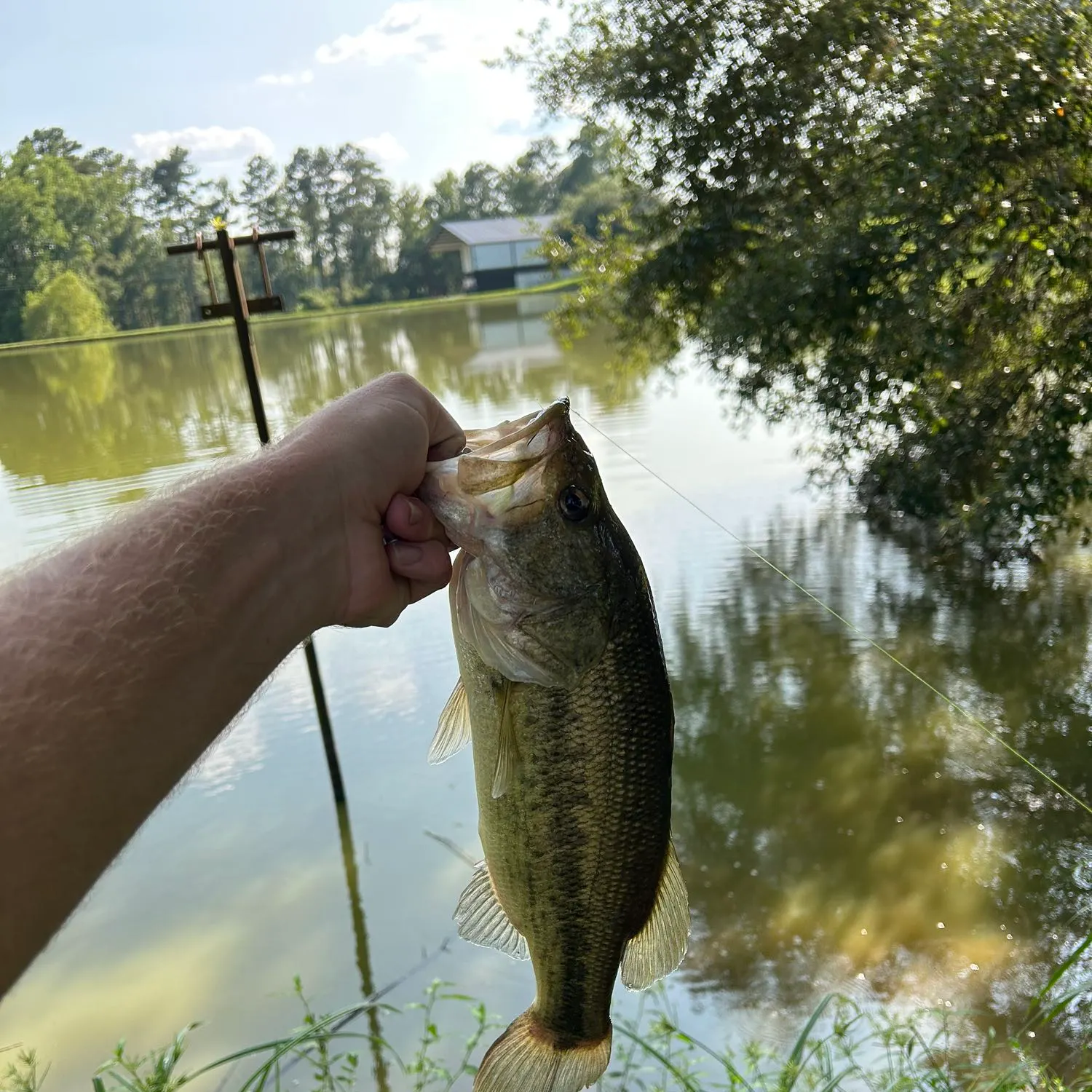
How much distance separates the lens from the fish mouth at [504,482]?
1.35m

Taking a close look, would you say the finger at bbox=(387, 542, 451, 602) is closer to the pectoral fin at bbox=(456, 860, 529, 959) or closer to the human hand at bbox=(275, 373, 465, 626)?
the human hand at bbox=(275, 373, 465, 626)

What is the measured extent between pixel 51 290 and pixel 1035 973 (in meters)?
18.0

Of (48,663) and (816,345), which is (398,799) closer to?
(48,663)

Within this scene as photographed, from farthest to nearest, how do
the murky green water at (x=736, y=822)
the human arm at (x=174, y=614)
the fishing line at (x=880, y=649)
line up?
the murky green water at (x=736, y=822) < the fishing line at (x=880, y=649) < the human arm at (x=174, y=614)

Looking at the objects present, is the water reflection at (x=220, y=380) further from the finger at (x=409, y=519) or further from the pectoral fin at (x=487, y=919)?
the pectoral fin at (x=487, y=919)

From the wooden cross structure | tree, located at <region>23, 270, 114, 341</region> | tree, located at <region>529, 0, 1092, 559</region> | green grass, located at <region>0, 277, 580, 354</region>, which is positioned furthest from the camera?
green grass, located at <region>0, 277, 580, 354</region>

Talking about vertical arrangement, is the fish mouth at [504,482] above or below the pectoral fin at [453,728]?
above

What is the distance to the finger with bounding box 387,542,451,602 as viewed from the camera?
146 cm

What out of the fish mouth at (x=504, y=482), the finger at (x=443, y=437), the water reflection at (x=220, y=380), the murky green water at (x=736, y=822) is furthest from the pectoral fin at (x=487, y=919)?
the water reflection at (x=220, y=380)

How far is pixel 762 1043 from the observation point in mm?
3344

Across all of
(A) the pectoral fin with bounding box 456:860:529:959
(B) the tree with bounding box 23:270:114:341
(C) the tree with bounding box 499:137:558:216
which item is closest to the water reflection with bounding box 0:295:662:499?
(B) the tree with bounding box 23:270:114:341

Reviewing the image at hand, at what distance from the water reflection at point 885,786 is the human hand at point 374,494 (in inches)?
115

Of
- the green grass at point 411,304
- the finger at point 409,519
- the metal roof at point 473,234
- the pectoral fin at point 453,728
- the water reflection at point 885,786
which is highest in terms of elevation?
the metal roof at point 473,234

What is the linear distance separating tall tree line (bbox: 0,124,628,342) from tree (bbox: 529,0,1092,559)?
1.06m
